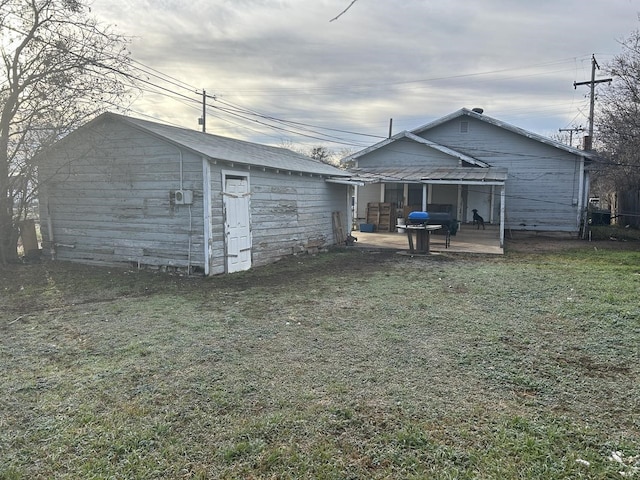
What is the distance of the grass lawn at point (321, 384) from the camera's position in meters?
2.47

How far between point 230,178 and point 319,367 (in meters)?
5.67

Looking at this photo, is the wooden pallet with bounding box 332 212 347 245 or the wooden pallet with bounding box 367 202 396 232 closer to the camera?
the wooden pallet with bounding box 332 212 347 245

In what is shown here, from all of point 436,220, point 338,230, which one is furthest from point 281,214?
point 436,220

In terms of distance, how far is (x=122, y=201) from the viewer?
884cm

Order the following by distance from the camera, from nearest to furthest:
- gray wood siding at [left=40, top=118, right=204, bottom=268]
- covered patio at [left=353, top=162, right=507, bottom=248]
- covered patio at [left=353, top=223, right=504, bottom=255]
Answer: gray wood siding at [left=40, top=118, right=204, bottom=268] < covered patio at [left=353, top=223, right=504, bottom=255] < covered patio at [left=353, top=162, right=507, bottom=248]

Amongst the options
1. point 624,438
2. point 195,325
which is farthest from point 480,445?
point 195,325

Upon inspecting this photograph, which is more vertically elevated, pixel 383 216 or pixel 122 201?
pixel 122 201

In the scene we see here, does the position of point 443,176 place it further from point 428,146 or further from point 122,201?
point 122,201

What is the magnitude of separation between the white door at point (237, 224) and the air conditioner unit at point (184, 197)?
0.68 metres

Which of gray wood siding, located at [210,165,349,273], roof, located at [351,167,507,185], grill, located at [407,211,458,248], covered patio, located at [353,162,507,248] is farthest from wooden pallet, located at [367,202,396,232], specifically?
gray wood siding, located at [210,165,349,273]

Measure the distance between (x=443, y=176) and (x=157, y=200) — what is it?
9.66 metres

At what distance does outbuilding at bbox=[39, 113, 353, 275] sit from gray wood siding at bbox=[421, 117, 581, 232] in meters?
10.8

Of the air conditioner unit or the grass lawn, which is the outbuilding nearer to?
the air conditioner unit

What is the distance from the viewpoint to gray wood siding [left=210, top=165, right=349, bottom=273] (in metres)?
8.30
